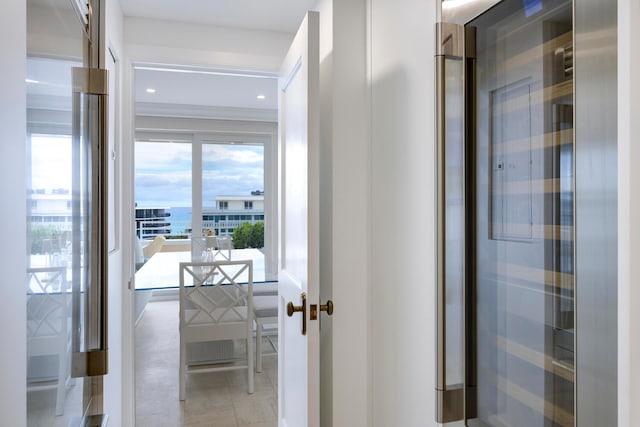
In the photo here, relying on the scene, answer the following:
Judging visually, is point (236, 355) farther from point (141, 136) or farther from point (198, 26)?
point (141, 136)

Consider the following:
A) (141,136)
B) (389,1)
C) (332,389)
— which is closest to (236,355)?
(332,389)

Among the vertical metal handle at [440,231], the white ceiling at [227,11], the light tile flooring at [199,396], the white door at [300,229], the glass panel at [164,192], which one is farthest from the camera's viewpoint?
the glass panel at [164,192]

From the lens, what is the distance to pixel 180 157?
21.2 feet

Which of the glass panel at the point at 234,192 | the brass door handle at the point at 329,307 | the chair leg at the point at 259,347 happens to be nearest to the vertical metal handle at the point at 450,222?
the brass door handle at the point at 329,307

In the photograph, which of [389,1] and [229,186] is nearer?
[389,1]

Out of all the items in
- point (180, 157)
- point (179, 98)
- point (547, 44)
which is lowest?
point (547, 44)

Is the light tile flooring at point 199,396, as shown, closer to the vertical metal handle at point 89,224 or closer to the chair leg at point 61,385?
the vertical metal handle at point 89,224

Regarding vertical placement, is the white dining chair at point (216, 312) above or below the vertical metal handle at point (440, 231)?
below

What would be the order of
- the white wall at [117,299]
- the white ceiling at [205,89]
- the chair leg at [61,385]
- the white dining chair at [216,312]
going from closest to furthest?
1. the chair leg at [61,385]
2. the white wall at [117,299]
3. the white dining chair at [216,312]
4. the white ceiling at [205,89]

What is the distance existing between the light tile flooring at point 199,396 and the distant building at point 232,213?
2535 mm

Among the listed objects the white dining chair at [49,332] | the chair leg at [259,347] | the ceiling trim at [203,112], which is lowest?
the chair leg at [259,347]

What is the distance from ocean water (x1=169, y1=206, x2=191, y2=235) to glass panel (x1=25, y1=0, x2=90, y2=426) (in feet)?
18.4

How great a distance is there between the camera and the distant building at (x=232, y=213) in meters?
6.59

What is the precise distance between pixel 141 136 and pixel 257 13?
4.46m
